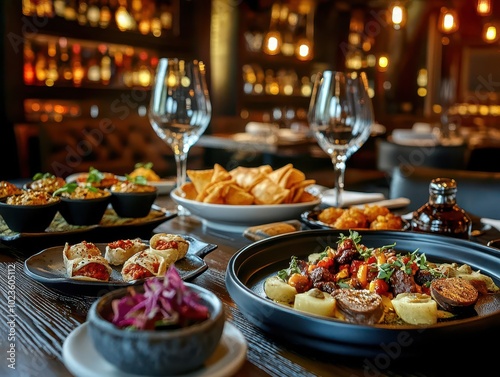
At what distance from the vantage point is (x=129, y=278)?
90 centimetres

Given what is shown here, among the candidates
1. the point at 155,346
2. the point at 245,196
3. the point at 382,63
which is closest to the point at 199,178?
the point at 245,196

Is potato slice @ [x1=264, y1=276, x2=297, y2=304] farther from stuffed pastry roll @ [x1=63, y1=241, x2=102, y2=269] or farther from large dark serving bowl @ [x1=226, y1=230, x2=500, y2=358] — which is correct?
stuffed pastry roll @ [x1=63, y1=241, x2=102, y2=269]

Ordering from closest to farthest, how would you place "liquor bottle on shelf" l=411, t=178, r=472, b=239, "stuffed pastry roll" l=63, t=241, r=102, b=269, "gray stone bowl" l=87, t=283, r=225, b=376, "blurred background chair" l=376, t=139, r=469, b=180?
"gray stone bowl" l=87, t=283, r=225, b=376, "stuffed pastry roll" l=63, t=241, r=102, b=269, "liquor bottle on shelf" l=411, t=178, r=472, b=239, "blurred background chair" l=376, t=139, r=469, b=180

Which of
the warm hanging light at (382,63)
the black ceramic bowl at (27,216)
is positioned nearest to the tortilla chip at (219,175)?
the black ceramic bowl at (27,216)

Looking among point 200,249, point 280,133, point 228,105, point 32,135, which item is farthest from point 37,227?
point 228,105

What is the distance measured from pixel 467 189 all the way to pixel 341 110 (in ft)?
2.46

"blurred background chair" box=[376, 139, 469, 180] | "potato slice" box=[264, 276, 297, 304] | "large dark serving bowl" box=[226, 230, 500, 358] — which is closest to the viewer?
"large dark serving bowl" box=[226, 230, 500, 358]

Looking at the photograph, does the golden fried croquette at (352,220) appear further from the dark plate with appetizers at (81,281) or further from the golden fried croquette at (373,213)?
the dark plate with appetizers at (81,281)

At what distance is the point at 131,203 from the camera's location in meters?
1.33

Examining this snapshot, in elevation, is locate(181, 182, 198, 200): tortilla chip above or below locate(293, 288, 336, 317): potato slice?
above

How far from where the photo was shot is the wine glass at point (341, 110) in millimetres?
1541

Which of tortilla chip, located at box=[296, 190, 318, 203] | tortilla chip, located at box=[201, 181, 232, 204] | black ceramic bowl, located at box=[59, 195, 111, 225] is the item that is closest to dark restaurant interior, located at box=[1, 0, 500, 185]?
tortilla chip, located at box=[296, 190, 318, 203]

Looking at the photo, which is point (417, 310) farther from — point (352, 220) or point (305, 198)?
point (305, 198)

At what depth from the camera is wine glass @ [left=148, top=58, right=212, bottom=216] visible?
1563mm
